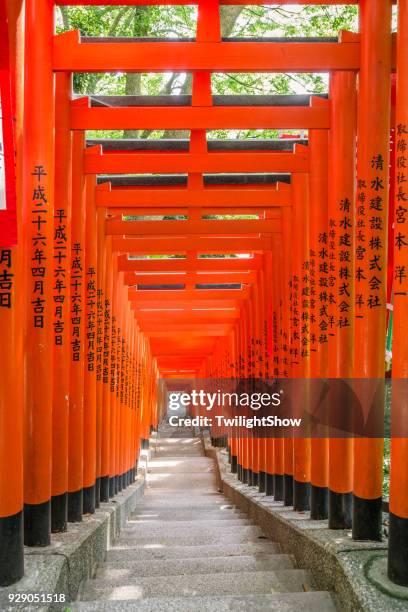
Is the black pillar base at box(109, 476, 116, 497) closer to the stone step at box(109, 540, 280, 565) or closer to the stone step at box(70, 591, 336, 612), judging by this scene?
the stone step at box(109, 540, 280, 565)

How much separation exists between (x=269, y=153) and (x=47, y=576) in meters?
4.62

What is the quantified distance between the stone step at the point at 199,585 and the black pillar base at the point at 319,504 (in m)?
1.20

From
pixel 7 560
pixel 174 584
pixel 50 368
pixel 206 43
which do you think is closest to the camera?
pixel 7 560

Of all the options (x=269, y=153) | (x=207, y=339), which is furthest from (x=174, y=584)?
(x=207, y=339)

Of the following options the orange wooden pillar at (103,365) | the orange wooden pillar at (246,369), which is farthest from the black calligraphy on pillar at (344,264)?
the orange wooden pillar at (246,369)

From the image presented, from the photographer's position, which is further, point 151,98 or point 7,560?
point 151,98

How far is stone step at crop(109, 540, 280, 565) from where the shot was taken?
18.8 ft

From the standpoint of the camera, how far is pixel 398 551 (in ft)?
11.3

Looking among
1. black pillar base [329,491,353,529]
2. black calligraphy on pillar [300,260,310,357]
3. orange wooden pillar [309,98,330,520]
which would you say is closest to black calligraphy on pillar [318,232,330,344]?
orange wooden pillar [309,98,330,520]

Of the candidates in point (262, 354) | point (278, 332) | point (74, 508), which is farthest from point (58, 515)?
point (262, 354)

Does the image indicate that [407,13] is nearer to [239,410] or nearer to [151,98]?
[151,98]

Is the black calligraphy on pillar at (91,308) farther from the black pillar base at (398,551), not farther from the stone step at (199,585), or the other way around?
the black pillar base at (398,551)

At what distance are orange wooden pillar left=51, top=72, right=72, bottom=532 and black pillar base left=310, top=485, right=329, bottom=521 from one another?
6.70 feet

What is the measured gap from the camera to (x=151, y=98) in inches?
235
